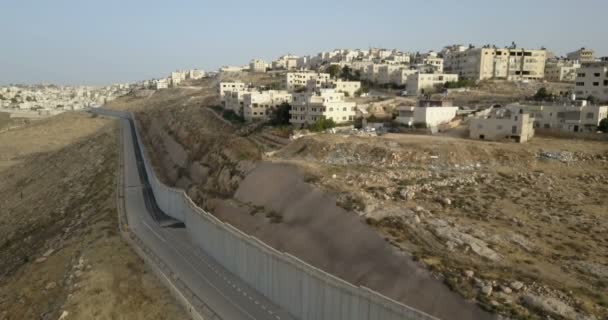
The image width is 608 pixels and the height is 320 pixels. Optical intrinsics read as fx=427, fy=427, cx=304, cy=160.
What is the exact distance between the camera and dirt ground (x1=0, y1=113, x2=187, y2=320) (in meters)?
20.0

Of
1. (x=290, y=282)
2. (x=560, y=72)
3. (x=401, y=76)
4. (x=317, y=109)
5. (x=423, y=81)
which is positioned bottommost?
(x=290, y=282)

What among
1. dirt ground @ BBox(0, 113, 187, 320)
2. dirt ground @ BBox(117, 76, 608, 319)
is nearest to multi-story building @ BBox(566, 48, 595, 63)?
dirt ground @ BBox(117, 76, 608, 319)

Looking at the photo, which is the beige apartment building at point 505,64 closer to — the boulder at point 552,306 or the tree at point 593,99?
the tree at point 593,99

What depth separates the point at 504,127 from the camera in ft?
119

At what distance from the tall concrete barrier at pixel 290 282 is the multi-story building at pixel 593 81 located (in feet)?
155

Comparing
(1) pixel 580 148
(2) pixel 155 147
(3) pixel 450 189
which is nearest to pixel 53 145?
(2) pixel 155 147

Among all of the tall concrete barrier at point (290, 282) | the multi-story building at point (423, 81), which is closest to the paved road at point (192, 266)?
the tall concrete barrier at point (290, 282)

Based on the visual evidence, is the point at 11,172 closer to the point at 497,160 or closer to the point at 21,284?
the point at 21,284

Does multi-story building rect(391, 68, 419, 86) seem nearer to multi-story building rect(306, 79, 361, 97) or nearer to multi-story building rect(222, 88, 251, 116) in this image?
multi-story building rect(306, 79, 361, 97)

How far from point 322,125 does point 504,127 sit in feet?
54.8

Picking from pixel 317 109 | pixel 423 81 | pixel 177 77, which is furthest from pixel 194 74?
pixel 317 109

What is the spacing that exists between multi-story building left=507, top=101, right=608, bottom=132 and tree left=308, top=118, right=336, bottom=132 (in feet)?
57.1

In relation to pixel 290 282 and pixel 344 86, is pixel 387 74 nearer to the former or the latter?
pixel 344 86

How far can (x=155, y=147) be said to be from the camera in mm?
62250
